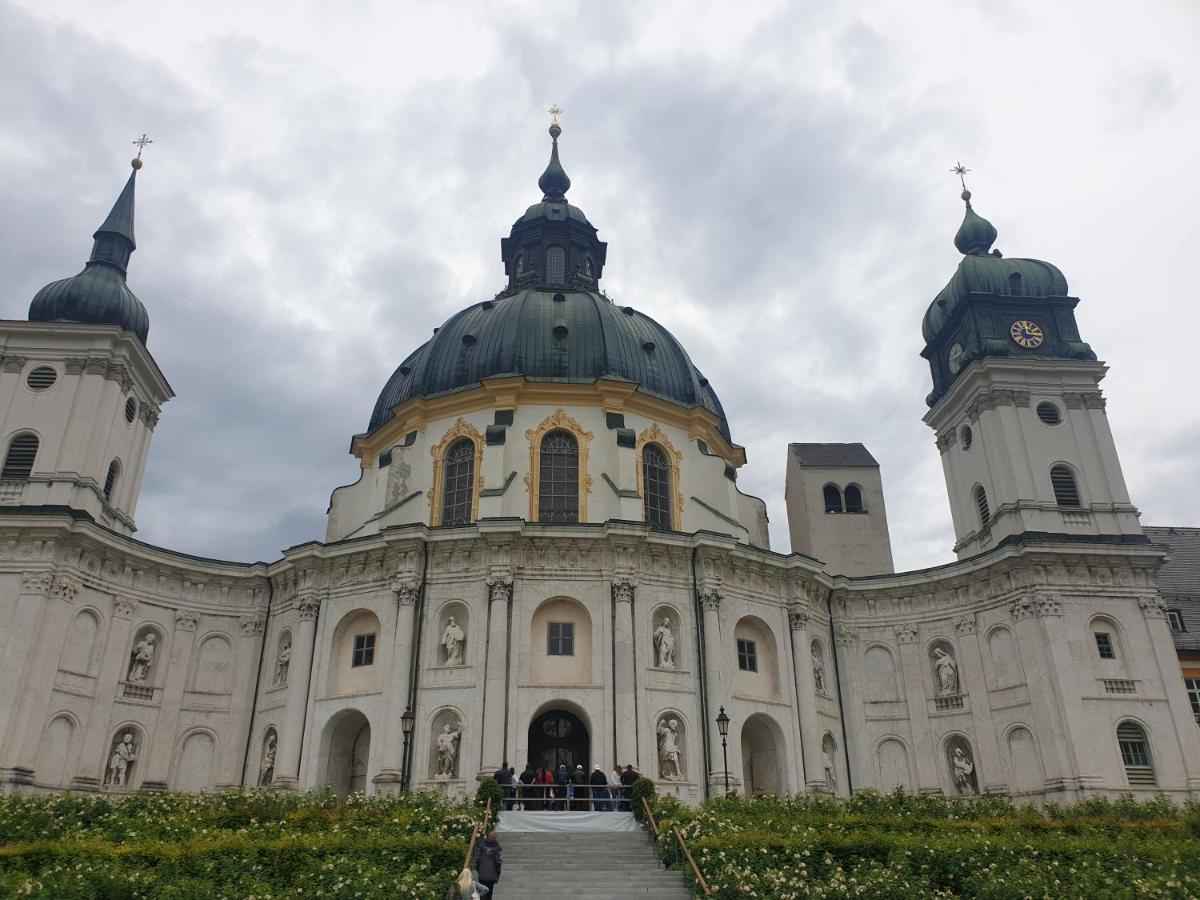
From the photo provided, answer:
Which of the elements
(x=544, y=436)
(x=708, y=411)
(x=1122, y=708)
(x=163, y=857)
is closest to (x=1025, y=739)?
(x=1122, y=708)

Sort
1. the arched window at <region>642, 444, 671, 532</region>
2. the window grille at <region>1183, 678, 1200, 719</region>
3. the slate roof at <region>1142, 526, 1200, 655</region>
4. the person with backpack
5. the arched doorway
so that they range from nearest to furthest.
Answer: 1. the person with backpack
2. the arched doorway
3. the arched window at <region>642, 444, 671, 532</region>
4. the window grille at <region>1183, 678, 1200, 719</region>
5. the slate roof at <region>1142, 526, 1200, 655</region>

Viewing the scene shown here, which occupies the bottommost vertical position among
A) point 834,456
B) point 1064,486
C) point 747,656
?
point 747,656

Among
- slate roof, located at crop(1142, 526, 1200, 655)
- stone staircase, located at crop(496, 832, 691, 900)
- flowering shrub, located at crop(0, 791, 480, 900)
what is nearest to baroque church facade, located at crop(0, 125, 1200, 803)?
flowering shrub, located at crop(0, 791, 480, 900)

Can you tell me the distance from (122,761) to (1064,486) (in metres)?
37.7

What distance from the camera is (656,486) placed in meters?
37.9

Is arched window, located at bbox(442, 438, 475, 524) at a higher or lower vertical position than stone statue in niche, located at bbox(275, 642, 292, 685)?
higher

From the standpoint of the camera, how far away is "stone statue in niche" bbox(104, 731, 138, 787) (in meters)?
32.7

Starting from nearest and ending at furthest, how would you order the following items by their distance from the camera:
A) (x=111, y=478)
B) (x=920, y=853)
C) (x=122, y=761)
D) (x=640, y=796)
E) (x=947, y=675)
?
(x=920, y=853) < (x=640, y=796) < (x=122, y=761) < (x=947, y=675) < (x=111, y=478)

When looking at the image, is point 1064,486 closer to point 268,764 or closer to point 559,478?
point 559,478

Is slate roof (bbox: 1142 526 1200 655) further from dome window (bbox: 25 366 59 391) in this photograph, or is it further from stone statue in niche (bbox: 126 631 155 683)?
dome window (bbox: 25 366 59 391)

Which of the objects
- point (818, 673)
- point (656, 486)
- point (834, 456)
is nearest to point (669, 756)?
point (818, 673)

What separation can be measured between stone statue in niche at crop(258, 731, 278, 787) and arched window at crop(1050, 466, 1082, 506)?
3185 centimetres

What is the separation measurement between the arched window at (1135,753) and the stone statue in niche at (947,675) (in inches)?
226

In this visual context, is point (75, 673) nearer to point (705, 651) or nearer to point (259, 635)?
point (259, 635)
